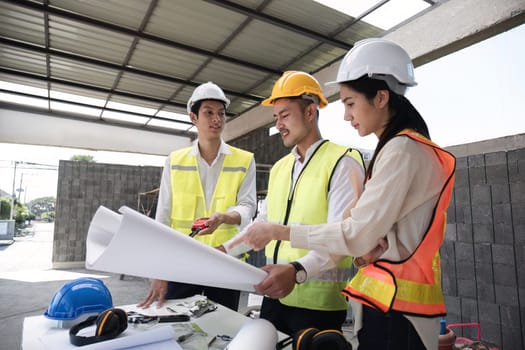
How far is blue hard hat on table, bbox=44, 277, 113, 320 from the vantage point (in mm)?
1344

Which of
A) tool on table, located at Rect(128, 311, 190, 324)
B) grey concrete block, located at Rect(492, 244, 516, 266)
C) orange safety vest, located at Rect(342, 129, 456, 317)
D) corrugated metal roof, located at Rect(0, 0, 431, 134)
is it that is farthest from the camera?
corrugated metal roof, located at Rect(0, 0, 431, 134)

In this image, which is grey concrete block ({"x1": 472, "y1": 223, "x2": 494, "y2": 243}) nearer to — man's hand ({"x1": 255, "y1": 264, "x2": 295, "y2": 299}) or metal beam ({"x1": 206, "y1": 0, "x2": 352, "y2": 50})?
man's hand ({"x1": 255, "y1": 264, "x2": 295, "y2": 299})

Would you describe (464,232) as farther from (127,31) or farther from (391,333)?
(127,31)

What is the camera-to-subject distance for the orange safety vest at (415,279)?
3.18ft

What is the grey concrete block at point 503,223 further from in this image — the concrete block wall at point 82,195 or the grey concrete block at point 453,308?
the concrete block wall at point 82,195

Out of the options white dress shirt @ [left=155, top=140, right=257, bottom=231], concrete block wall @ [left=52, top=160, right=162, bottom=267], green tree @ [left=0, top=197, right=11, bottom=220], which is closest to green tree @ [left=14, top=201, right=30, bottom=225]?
green tree @ [left=0, top=197, right=11, bottom=220]

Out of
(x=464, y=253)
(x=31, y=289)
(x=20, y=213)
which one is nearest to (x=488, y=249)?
(x=464, y=253)

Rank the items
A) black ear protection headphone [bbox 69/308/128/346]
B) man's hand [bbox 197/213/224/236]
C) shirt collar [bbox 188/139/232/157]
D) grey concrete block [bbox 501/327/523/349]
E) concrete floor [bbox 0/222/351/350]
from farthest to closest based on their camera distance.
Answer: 1. concrete floor [bbox 0/222/351/350]
2. grey concrete block [bbox 501/327/523/349]
3. shirt collar [bbox 188/139/232/157]
4. man's hand [bbox 197/213/224/236]
5. black ear protection headphone [bbox 69/308/128/346]

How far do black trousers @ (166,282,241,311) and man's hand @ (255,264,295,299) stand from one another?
79 centimetres

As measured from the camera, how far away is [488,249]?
3693 millimetres

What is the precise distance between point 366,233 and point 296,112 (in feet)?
2.82

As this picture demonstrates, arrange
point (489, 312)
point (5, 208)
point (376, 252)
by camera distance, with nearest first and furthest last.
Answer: point (376, 252) → point (489, 312) → point (5, 208)

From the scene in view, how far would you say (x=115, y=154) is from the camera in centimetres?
1192

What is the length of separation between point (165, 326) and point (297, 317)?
1.74 ft
